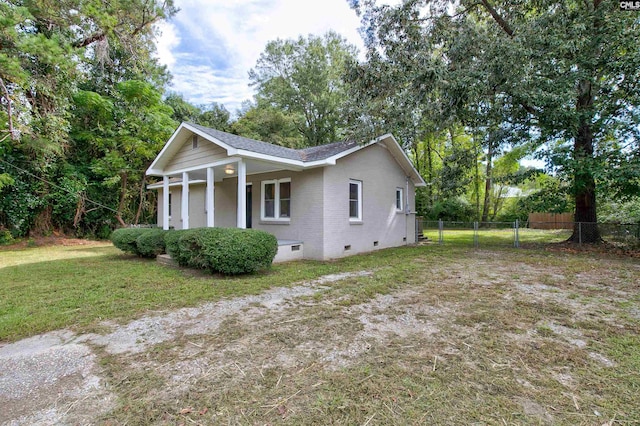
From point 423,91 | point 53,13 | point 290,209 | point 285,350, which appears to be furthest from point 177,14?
point 285,350

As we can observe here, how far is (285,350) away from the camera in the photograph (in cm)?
303

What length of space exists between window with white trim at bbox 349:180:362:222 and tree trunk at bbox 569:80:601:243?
6807 millimetres

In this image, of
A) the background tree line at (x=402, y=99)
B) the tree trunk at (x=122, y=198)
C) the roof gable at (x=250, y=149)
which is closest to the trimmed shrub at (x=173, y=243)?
the roof gable at (x=250, y=149)

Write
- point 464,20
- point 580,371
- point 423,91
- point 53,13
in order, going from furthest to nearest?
point 53,13, point 464,20, point 423,91, point 580,371

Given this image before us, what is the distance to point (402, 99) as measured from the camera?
8.47m

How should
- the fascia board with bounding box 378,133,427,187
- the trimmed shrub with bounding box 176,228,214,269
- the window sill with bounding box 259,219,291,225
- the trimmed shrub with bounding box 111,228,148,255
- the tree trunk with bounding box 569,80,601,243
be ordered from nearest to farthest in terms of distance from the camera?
1. the trimmed shrub with bounding box 176,228,214,269
2. the trimmed shrub with bounding box 111,228,148,255
3. the tree trunk with bounding box 569,80,601,243
4. the window sill with bounding box 259,219,291,225
5. the fascia board with bounding box 378,133,427,187

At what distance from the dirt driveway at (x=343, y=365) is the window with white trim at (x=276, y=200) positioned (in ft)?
18.0

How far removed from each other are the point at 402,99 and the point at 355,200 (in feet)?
11.6

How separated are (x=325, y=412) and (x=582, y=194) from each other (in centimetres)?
1357

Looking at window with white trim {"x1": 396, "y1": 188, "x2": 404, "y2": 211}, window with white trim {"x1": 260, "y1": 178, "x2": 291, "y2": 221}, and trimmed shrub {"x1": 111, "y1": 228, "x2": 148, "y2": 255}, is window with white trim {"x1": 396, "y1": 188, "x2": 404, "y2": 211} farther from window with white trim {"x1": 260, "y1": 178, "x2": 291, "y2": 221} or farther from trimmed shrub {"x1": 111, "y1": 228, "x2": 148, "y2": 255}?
trimmed shrub {"x1": 111, "y1": 228, "x2": 148, "y2": 255}

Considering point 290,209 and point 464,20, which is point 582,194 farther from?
point 290,209

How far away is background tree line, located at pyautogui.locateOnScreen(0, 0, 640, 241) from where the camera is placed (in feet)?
27.7

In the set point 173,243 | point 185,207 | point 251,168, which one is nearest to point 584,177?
point 251,168

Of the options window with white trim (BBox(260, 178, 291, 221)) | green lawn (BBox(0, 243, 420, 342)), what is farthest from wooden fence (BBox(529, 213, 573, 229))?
window with white trim (BBox(260, 178, 291, 221))
